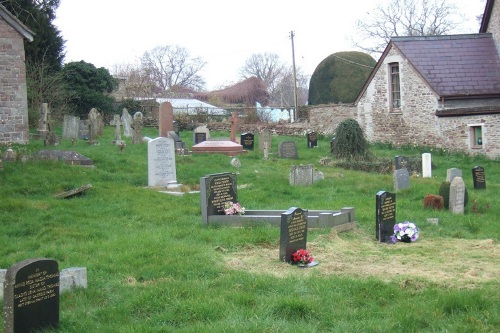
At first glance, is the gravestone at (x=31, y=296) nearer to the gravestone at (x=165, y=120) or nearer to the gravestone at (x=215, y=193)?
the gravestone at (x=215, y=193)

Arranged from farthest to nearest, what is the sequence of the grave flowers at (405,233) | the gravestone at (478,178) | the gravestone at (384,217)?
the gravestone at (478,178) → the gravestone at (384,217) → the grave flowers at (405,233)

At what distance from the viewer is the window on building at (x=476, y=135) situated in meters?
28.2

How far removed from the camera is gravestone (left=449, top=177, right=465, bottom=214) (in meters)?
14.5

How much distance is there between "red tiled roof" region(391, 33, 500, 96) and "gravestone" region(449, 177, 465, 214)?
1504 centimetres

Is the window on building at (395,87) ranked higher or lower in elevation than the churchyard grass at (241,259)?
higher

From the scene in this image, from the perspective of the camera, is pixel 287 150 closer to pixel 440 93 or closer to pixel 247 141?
pixel 247 141

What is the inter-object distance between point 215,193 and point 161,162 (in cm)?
494

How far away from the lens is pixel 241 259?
9531 mm

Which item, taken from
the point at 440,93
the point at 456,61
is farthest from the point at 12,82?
the point at 456,61

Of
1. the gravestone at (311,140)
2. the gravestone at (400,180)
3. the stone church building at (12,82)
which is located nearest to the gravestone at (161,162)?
the gravestone at (400,180)

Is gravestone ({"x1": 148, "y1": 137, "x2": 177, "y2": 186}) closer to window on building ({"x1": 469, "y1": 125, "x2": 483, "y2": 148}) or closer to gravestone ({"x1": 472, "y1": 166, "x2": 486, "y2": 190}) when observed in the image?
gravestone ({"x1": 472, "y1": 166, "x2": 486, "y2": 190})

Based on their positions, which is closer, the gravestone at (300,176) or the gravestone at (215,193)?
the gravestone at (215,193)

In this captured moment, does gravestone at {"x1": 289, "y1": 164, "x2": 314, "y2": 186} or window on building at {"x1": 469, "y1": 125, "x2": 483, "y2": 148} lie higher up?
window on building at {"x1": 469, "y1": 125, "x2": 483, "y2": 148}

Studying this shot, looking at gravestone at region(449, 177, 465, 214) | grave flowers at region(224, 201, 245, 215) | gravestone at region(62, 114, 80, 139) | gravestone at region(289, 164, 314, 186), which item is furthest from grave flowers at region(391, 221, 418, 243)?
gravestone at region(62, 114, 80, 139)
